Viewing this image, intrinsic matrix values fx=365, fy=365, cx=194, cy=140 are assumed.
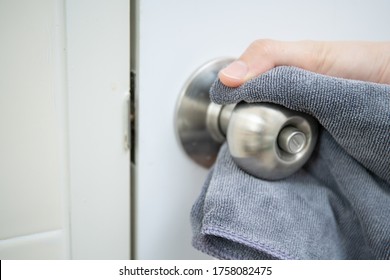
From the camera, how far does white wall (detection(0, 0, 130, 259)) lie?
0.62ft

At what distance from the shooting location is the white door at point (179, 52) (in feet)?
0.69

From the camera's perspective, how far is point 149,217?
0.24m

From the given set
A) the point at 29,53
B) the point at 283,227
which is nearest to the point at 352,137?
the point at 283,227

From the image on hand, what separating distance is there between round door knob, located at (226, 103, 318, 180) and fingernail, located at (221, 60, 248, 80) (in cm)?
2

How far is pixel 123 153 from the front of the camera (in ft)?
0.73

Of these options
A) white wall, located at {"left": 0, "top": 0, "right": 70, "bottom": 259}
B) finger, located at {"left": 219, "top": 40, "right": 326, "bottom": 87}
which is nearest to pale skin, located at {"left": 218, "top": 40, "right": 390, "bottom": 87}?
finger, located at {"left": 219, "top": 40, "right": 326, "bottom": 87}

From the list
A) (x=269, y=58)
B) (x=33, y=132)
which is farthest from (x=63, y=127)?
(x=269, y=58)

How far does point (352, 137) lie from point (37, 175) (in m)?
0.18

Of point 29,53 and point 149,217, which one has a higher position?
point 29,53

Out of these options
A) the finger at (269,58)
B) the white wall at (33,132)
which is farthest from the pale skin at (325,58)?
the white wall at (33,132)

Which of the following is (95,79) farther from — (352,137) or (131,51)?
(352,137)

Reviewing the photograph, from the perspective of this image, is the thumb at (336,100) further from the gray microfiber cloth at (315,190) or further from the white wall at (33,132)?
the white wall at (33,132)

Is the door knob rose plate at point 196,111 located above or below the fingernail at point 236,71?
below
